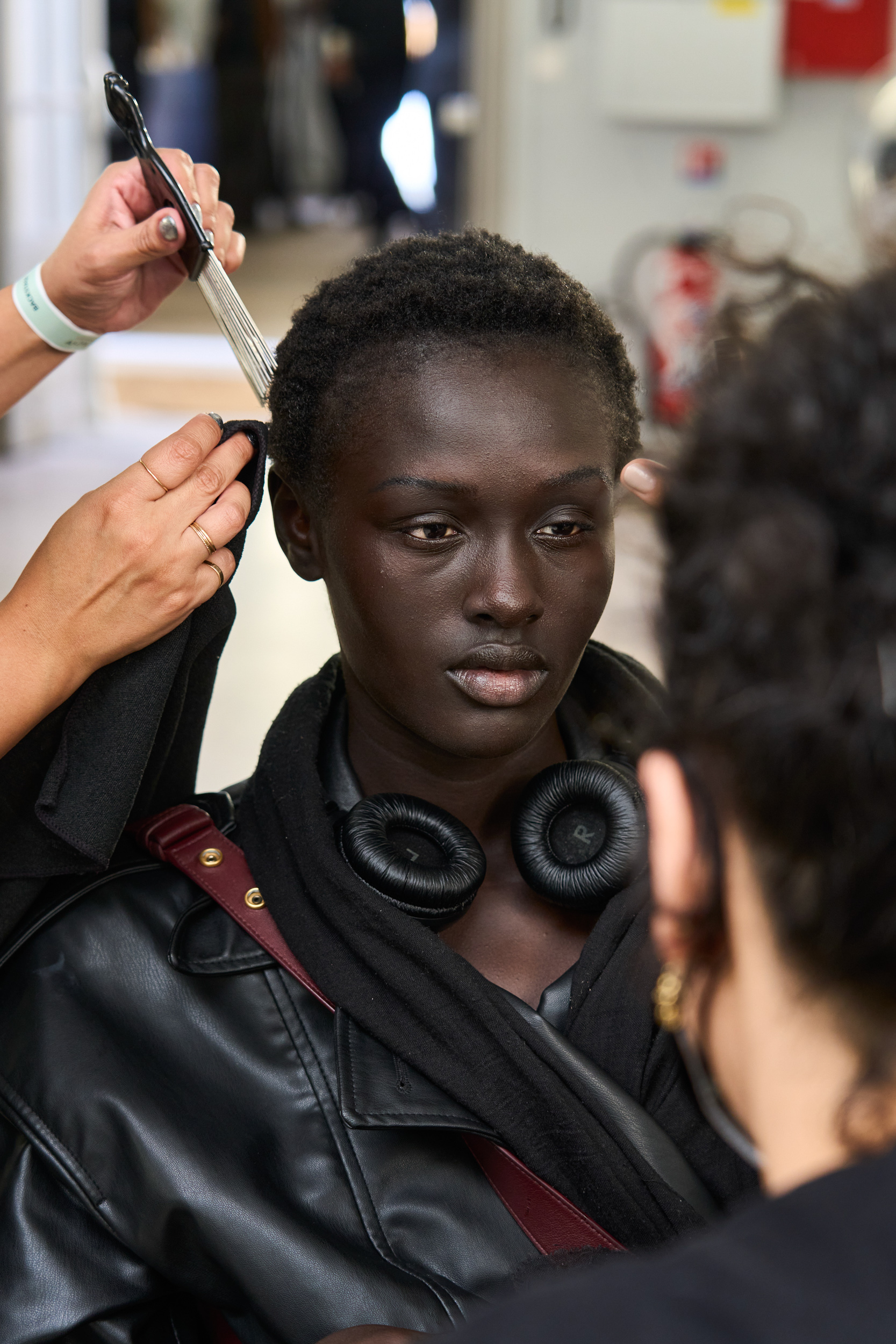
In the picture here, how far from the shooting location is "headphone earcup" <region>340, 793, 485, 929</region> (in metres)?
1.02

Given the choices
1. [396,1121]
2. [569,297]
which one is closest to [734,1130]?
[396,1121]

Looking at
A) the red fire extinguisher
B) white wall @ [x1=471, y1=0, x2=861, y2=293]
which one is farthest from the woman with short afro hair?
white wall @ [x1=471, y1=0, x2=861, y2=293]

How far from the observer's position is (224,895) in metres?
1.05

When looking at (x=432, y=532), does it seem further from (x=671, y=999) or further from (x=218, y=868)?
(x=671, y=999)

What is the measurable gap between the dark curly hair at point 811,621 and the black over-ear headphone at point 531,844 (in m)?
0.52

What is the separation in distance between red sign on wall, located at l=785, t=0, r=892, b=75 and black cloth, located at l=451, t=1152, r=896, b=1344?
16.3ft

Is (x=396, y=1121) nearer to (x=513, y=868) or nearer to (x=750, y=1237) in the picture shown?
(x=513, y=868)

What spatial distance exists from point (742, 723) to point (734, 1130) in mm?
238

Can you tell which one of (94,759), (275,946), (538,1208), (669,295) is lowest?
(669,295)

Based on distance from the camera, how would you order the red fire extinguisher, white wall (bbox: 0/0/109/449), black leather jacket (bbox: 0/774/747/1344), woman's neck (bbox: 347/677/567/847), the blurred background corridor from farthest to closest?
white wall (bbox: 0/0/109/449) < the red fire extinguisher < the blurred background corridor < woman's neck (bbox: 347/677/567/847) < black leather jacket (bbox: 0/774/747/1344)

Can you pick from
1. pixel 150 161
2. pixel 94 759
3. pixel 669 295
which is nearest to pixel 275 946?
pixel 94 759

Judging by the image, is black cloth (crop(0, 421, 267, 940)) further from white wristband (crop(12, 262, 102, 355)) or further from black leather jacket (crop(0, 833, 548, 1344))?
white wristband (crop(12, 262, 102, 355))

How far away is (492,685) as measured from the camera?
41.0 inches

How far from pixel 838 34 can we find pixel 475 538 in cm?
441
